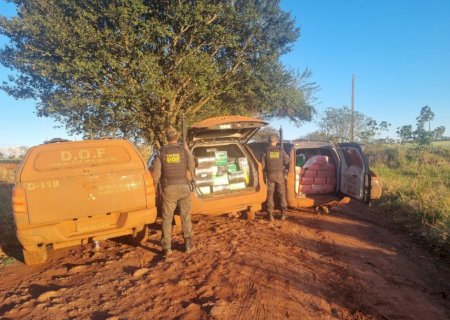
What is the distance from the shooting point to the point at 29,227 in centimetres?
429

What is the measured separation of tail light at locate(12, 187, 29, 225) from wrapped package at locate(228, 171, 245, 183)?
3980mm

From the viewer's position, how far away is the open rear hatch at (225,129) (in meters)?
6.18

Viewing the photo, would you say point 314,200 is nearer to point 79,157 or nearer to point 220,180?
point 220,180

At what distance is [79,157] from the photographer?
4.80m

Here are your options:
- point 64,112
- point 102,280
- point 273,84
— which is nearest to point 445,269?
point 102,280

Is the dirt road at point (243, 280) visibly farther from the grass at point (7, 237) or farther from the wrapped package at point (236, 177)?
the wrapped package at point (236, 177)

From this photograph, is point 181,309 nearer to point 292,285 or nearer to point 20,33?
point 292,285

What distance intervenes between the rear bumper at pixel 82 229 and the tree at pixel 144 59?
5.93 meters

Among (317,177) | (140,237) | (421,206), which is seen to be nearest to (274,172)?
(317,177)

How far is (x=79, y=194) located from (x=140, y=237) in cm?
140

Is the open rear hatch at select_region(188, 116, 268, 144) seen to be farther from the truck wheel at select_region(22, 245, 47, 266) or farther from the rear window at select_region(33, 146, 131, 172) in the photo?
the truck wheel at select_region(22, 245, 47, 266)

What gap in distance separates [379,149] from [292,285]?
75.4 ft

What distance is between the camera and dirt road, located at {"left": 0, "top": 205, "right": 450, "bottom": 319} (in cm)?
327

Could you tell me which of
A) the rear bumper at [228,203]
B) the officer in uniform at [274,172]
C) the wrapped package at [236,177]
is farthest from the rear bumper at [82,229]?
the officer in uniform at [274,172]
